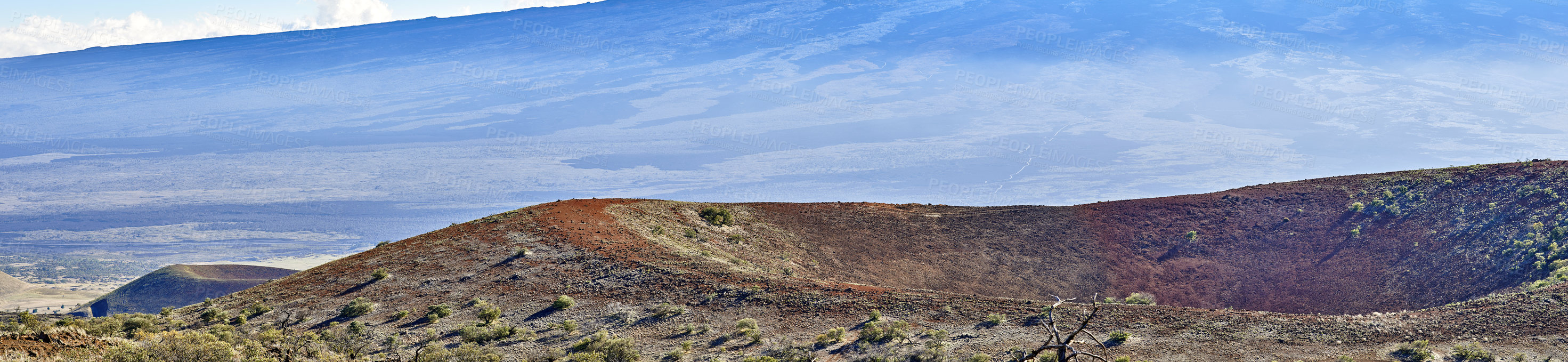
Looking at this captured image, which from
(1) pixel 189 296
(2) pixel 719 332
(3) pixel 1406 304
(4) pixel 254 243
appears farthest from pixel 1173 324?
(4) pixel 254 243

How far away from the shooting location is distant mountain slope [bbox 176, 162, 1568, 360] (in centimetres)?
1950

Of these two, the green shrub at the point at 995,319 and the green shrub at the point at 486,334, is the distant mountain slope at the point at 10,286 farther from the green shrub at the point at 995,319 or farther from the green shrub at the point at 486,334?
the green shrub at the point at 995,319

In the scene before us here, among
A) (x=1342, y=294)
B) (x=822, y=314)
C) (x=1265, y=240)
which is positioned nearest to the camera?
(x=822, y=314)

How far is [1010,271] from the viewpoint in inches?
1256

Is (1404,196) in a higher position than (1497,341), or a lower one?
higher

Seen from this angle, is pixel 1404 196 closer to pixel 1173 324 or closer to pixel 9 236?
pixel 1173 324

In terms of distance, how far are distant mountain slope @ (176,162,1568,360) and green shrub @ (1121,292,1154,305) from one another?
0.72 meters

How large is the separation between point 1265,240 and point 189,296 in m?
78.9

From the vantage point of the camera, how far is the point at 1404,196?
114 feet

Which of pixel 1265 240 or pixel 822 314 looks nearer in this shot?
pixel 822 314

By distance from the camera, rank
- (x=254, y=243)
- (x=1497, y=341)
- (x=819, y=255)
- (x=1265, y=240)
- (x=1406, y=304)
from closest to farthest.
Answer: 1. (x=1497, y=341)
2. (x=1406, y=304)
3. (x=819, y=255)
4. (x=1265, y=240)
5. (x=254, y=243)

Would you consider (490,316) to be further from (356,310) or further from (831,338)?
(831,338)

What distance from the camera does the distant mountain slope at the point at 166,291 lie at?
76.9 meters

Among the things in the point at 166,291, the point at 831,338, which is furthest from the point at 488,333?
the point at 166,291
